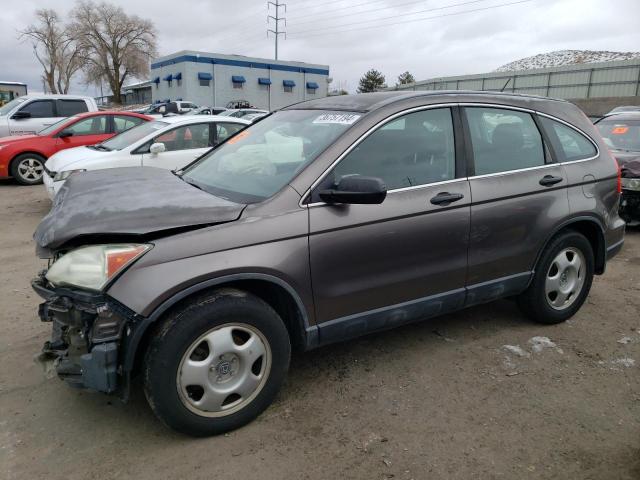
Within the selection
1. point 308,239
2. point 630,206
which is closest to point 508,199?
point 308,239

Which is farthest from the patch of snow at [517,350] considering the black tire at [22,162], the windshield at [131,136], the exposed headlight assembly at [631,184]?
the black tire at [22,162]

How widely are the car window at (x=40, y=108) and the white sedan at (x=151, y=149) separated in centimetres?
554

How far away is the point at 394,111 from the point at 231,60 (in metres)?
48.1

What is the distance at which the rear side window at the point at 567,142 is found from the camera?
3852 millimetres

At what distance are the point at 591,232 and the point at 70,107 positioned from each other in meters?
12.6

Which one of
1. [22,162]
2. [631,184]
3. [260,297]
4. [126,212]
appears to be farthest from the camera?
[22,162]

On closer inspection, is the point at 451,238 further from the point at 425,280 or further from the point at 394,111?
the point at 394,111

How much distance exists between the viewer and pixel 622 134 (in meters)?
7.89

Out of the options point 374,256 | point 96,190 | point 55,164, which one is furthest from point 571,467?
point 55,164

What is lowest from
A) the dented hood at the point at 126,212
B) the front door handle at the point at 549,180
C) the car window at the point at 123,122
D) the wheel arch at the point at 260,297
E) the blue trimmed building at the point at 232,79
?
the wheel arch at the point at 260,297

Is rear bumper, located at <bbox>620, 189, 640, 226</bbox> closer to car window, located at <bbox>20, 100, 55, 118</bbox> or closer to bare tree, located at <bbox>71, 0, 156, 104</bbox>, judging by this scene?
car window, located at <bbox>20, 100, 55, 118</bbox>

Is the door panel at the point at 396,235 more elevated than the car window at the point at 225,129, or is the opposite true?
the car window at the point at 225,129

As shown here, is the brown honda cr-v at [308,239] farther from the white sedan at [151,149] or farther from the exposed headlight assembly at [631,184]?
the white sedan at [151,149]

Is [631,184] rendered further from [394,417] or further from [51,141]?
[51,141]
